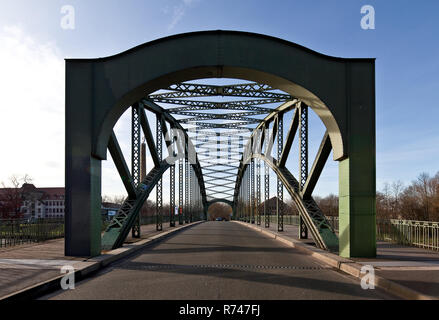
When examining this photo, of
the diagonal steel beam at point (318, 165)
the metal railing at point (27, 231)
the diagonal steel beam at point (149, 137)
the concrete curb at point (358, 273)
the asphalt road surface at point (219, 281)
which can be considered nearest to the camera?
the concrete curb at point (358, 273)

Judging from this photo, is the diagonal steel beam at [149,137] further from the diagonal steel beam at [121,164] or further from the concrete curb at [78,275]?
the concrete curb at [78,275]

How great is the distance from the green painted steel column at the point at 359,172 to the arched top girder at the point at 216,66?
191mm

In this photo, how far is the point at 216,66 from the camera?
35.8 feet

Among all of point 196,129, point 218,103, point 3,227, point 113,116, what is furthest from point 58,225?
point 196,129

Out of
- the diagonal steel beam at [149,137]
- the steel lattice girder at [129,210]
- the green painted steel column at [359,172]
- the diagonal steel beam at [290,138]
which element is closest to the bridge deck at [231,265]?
the green painted steel column at [359,172]

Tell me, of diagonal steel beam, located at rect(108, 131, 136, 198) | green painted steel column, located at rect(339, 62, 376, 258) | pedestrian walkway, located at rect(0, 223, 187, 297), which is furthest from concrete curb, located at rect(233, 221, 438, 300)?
diagonal steel beam, located at rect(108, 131, 136, 198)

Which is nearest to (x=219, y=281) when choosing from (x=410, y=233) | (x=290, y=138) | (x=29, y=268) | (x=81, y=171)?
(x=29, y=268)

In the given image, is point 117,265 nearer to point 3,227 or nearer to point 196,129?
point 3,227

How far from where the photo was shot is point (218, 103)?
24.0 m

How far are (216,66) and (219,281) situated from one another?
6510 mm

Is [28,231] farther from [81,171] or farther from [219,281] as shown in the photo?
[219,281]

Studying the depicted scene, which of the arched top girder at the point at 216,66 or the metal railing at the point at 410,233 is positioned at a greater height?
the arched top girder at the point at 216,66

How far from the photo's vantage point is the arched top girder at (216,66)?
1076cm
